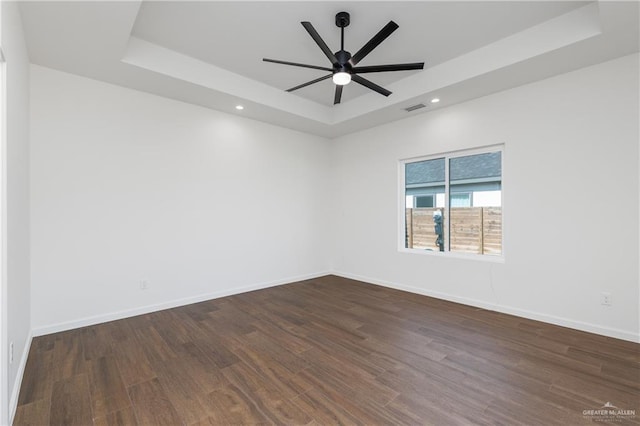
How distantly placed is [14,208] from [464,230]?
471 centimetres

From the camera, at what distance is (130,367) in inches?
93.0

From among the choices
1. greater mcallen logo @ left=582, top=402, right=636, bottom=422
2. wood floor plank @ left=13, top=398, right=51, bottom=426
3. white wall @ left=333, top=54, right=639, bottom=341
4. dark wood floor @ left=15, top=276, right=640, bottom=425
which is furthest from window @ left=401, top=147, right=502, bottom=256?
wood floor plank @ left=13, top=398, right=51, bottom=426

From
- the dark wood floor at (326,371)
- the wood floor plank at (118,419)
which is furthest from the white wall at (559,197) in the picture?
the wood floor plank at (118,419)

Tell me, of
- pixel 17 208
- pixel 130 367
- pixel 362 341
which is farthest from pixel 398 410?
pixel 17 208

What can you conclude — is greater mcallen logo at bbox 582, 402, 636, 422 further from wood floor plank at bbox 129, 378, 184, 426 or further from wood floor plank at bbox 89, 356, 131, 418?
wood floor plank at bbox 89, 356, 131, 418

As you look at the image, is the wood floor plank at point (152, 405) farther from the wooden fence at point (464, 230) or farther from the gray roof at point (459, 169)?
the gray roof at point (459, 169)

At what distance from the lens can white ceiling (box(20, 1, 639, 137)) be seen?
8.16 feet

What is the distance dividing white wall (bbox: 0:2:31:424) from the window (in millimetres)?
4469

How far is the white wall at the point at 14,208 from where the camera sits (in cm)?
169

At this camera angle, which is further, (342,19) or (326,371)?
(342,19)

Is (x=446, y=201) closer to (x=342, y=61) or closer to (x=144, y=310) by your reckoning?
(x=342, y=61)

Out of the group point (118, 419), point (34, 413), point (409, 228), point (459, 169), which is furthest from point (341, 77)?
point (34, 413)

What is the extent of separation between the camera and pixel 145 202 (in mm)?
3641

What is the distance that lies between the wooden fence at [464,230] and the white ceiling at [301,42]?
1573 mm
